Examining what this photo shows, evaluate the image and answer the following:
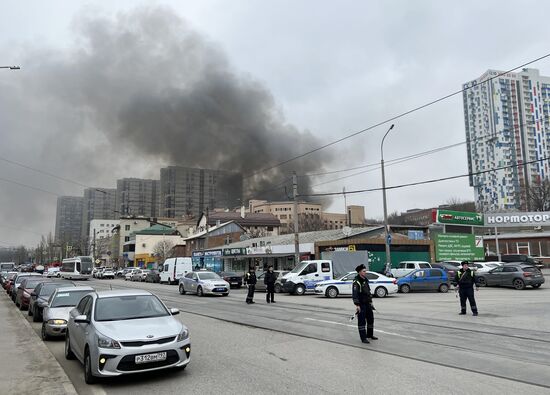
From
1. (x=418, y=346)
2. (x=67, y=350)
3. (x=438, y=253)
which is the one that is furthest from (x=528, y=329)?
(x=438, y=253)

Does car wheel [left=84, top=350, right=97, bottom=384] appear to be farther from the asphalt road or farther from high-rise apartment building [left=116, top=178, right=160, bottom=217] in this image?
high-rise apartment building [left=116, top=178, right=160, bottom=217]

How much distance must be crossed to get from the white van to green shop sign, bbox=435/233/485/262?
23697 mm

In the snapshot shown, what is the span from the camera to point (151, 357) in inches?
252

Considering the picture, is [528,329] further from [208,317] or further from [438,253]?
[438,253]

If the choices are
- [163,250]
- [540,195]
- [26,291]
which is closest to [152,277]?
[26,291]

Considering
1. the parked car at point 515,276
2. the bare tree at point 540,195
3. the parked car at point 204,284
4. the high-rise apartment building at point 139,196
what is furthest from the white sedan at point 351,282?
the high-rise apartment building at point 139,196

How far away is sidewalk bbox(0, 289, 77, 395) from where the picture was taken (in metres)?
6.53

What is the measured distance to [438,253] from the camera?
39.4 m

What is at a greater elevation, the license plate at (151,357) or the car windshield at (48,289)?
the car windshield at (48,289)

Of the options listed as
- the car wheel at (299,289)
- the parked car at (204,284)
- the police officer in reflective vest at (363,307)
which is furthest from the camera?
the car wheel at (299,289)

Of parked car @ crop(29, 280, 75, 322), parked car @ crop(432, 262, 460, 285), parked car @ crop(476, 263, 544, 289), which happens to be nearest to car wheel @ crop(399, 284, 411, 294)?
parked car @ crop(432, 262, 460, 285)

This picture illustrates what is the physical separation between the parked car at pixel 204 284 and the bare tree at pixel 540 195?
61953mm

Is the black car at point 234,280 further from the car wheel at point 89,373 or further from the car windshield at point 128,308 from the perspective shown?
the car wheel at point 89,373

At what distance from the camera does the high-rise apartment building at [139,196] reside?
269 feet
